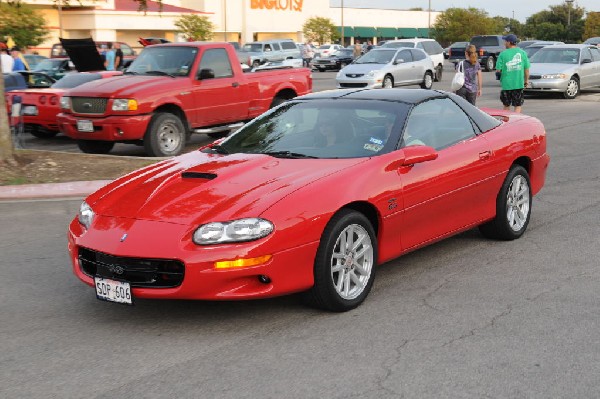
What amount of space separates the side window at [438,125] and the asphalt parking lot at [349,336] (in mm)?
1010

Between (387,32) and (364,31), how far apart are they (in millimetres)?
4572

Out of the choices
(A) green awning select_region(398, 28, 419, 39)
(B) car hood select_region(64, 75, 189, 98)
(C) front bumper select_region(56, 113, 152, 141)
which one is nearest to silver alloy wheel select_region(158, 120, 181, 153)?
(C) front bumper select_region(56, 113, 152, 141)

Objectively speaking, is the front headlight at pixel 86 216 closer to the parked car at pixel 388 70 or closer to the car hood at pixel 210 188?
the car hood at pixel 210 188

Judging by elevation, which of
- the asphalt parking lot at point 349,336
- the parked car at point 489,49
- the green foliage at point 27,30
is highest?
the green foliage at point 27,30

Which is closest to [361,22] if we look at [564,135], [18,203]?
[564,135]

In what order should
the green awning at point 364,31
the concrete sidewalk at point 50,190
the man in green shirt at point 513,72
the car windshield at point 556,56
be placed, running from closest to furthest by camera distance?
the concrete sidewalk at point 50,190, the man in green shirt at point 513,72, the car windshield at point 556,56, the green awning at point 364,31

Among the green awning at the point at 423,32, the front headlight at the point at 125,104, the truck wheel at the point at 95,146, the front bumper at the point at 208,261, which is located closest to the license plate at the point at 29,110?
Answer: the truck wheel at the point at 95,146

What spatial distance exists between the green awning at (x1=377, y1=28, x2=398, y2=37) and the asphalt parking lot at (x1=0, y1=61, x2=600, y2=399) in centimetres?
9703

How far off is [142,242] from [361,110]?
2.26 metres

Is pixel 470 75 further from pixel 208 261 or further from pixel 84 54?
pixel 208 261

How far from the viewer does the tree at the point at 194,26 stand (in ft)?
205

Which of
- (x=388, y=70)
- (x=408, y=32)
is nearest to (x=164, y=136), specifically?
(x=388, y=70)

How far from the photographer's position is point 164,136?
45.0 feet

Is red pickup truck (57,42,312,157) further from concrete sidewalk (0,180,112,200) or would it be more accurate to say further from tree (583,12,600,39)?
tree (583,12,600,39)
